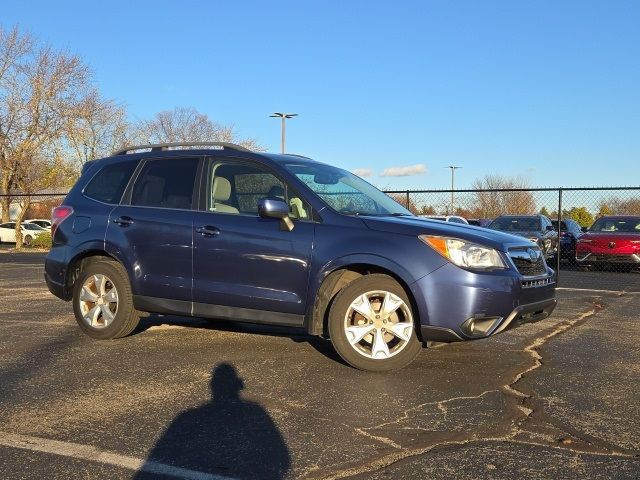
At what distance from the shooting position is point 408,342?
536 cm

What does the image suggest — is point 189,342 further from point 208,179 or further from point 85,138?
point 85,138

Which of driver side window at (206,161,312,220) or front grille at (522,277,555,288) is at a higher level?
driver side window at (206,161,312,220)

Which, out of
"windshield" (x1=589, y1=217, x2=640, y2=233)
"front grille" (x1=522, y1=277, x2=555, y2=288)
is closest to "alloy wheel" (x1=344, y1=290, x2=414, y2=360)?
"front grille" (x1=522, y1=277, x2=555, y2=288)

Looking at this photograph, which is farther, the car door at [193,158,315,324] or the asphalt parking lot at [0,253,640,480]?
the car door at [193,158,315,324]

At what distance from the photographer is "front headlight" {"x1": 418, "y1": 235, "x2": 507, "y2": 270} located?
207 inches

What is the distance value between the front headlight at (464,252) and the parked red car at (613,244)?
11.8 meters

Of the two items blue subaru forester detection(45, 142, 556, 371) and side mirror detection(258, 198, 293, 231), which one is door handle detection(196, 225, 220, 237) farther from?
side mirror detection(258, 198, 293, 231)

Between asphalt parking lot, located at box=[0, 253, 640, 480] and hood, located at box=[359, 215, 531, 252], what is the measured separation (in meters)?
1.06

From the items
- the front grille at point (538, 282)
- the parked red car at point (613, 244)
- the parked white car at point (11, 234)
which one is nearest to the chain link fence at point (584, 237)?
the parked red car at point (613, 244)

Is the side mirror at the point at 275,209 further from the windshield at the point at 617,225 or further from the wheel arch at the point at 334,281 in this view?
the windshield at the point at 617,225

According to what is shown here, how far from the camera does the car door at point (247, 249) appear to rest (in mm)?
5699

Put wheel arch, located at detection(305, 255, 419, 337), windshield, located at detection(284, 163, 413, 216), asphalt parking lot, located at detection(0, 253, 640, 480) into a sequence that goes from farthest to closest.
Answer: windshield, located at detection(284, 163, 413, 216) → wheel arch, located at detection(305, 255, 419, 337) → asphalt parking lot, located at detection(0, 253, 640, 480)

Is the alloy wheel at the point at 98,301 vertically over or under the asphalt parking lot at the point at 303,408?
over

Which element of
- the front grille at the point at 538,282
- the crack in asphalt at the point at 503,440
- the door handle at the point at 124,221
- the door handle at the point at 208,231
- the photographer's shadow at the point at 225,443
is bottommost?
the photographer's shadow at the point at 225,443
